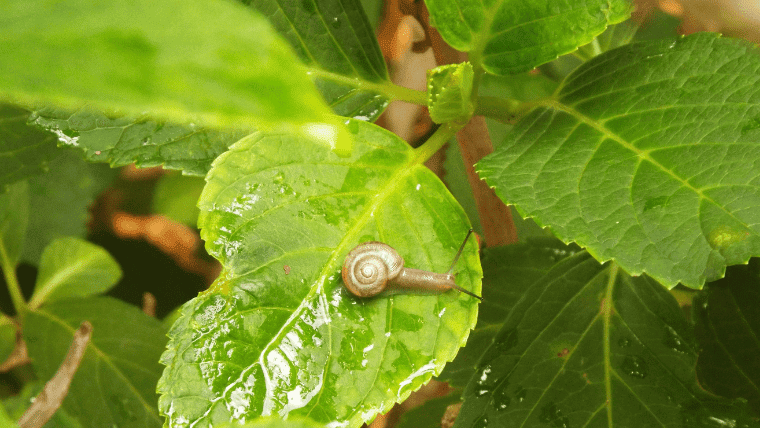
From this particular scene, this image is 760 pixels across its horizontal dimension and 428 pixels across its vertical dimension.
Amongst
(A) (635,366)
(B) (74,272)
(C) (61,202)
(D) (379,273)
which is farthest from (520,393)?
(C) (61,202)

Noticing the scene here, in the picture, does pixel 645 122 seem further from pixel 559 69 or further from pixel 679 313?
pixel 559 69


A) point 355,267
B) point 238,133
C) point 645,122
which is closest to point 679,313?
point 645,122

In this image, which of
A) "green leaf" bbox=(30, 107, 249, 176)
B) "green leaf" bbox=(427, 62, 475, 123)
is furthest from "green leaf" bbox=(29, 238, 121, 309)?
"green leaf" bbox=(427, 62, 475, 123)

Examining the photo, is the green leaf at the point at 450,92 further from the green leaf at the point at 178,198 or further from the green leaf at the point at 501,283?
the green leaf at the point at 178,198

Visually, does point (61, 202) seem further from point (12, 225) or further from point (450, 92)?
point (450, 92)

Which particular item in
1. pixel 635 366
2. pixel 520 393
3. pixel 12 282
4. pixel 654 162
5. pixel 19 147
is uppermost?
pixel 654 162
